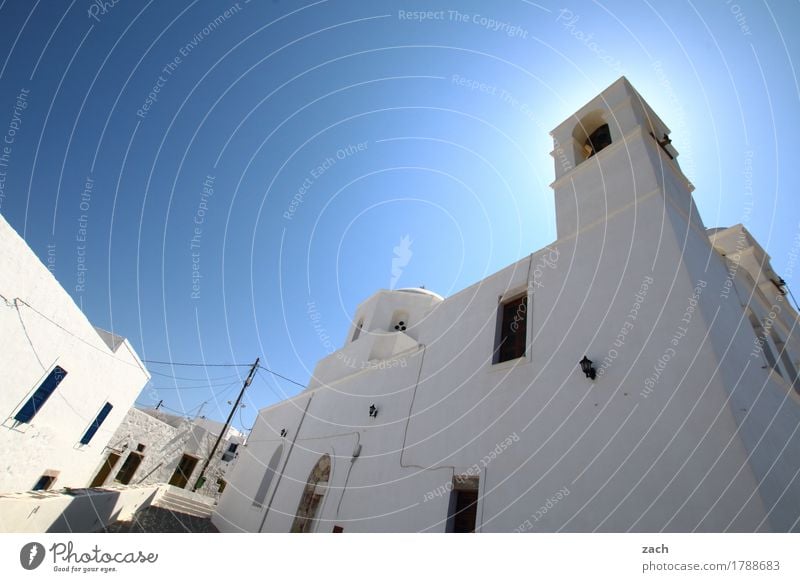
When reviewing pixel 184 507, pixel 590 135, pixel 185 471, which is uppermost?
pixel 590 135

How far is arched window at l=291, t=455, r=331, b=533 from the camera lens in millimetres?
9336

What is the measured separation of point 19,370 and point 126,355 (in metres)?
5.99

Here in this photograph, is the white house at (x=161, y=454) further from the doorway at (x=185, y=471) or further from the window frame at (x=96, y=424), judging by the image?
the window frame at (x=96, y=424)

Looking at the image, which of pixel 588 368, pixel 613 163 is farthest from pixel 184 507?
pixel 613 163

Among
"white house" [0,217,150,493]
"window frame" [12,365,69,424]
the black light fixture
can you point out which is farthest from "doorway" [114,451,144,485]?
the black light fixture

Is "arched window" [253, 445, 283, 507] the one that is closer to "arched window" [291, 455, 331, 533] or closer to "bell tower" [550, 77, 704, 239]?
"arched window" [291, 455, 331, 533]

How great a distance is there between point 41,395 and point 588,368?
40.8 ft

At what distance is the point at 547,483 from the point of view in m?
4.38

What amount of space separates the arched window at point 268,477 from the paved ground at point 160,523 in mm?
2446

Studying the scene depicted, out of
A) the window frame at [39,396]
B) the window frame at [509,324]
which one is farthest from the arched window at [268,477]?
the window frame at [509,324]

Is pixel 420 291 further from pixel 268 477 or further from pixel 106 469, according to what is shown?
pixel 106 469

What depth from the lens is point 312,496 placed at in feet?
31.7
